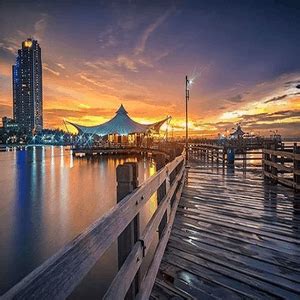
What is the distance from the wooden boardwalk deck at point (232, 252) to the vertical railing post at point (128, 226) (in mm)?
951

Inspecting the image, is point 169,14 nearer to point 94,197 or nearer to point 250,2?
point 250,2

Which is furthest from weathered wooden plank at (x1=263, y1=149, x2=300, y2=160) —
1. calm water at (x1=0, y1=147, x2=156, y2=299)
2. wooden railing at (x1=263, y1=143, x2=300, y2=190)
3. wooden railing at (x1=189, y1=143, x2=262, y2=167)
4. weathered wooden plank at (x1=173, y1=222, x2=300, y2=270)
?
calm water at (x1=0, y1=147, x2=156, y2=299)

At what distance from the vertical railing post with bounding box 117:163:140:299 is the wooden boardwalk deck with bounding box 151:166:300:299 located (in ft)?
3.12

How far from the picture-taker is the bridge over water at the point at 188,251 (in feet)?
3.60

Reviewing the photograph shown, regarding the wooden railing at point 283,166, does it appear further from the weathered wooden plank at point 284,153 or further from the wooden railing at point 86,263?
the wooden railing at point 86,263

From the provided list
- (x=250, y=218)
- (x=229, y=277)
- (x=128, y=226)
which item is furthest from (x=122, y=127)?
(x=128, y=226)

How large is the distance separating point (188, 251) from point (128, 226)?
2.26 m

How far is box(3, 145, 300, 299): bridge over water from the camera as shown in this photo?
110 centimetres

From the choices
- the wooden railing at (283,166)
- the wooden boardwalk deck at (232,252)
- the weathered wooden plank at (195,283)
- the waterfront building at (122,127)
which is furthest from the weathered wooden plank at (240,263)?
the waterfront building at (122,127)

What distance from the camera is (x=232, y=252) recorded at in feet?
13.3

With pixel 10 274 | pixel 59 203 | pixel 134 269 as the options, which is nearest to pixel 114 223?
pixel 134 269

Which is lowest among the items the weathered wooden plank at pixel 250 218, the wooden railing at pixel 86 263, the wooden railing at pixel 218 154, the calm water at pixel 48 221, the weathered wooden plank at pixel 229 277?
the calm water at pixel 48 221

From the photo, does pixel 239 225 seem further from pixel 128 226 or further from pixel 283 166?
pixel 283 166

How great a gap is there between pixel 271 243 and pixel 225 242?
2.57 feet
